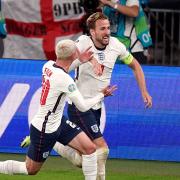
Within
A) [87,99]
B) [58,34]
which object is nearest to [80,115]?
[87,99]

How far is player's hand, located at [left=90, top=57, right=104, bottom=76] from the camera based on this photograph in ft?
35.2

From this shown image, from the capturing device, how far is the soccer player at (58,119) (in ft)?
32.6

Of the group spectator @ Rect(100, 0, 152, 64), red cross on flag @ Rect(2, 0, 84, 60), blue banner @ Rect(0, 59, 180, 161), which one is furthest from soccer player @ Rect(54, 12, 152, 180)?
red cross on flag @ Rect(2, 0, 84, 60)

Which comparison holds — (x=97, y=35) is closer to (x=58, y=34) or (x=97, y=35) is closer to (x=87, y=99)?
(x=87, y=99)

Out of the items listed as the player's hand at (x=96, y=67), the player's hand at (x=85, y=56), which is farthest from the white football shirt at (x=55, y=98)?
the player's hand at (x=96, y=67)

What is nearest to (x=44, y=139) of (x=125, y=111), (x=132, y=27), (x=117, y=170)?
(x=117, y=170)

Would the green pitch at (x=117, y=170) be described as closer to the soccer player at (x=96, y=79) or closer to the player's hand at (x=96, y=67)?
the soccer player at (x=96, y=79)

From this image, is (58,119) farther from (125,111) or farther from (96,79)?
(125,111)

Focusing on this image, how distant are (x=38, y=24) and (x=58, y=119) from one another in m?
5.08

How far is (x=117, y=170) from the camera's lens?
12016 mm

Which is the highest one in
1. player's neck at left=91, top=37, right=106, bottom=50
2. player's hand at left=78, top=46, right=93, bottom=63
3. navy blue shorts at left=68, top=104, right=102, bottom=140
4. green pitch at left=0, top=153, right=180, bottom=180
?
player's hand at left=78, top=46, right=93, bottom=63

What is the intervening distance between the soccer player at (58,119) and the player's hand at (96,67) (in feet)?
0.96

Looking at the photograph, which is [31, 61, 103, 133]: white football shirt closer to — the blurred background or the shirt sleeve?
the shirt sleeve

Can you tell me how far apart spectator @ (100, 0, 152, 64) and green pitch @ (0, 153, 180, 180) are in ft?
6.63
